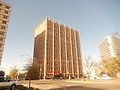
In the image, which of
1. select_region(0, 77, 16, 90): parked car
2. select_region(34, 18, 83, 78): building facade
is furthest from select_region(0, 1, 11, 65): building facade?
select_region(0, 77, 16, 90): parked car

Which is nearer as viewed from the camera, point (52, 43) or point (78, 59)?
point (52, 43)

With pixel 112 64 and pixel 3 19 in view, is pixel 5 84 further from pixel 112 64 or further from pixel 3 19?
pixel 3 19

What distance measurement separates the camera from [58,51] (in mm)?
82688

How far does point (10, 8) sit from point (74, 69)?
63.8 m

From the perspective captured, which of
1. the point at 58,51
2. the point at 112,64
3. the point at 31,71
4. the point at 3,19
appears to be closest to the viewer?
the point at 31,71

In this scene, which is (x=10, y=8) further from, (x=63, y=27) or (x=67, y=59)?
(x=67, y=59)

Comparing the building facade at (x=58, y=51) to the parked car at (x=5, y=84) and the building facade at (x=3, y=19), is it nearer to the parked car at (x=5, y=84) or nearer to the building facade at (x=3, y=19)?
the building facade at (x=3, y=19)

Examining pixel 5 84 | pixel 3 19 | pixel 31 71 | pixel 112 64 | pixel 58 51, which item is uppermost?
pixel 3 19

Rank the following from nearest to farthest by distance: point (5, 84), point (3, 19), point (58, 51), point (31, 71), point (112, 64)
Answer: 1. point (5, 84)
2. point (31, 71)
3. point (112, 64)
4. point (3, 19)
5. point (58, 51)

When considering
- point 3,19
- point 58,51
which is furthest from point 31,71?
point 58,51

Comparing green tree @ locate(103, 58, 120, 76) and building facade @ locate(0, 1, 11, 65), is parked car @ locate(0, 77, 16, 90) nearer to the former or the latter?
green tree @ locate(103, 58, 120, 76)

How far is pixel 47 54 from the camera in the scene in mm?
75938

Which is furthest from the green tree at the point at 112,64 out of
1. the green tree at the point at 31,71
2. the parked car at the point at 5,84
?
the parked car at the point at 5,84

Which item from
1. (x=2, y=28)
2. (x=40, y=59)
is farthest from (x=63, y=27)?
(x=2, y=28)
